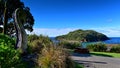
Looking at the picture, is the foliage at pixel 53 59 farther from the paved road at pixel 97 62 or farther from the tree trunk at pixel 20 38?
the tree trunk at pixel 20 38

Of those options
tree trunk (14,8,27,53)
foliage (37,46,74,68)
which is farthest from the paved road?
foliage (37,46,74,68)

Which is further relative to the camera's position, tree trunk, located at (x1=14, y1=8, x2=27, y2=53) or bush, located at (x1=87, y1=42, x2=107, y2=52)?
bush, located at (x1=87, y1=42, x2=107, y2=52)

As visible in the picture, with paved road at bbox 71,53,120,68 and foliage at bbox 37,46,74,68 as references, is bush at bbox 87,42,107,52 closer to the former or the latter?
paved road at bbox 71,53,120,68

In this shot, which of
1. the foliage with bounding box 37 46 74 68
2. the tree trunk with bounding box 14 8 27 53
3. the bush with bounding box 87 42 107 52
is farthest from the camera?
the bush with bounding box 87 42 107 52

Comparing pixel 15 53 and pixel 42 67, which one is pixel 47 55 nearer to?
pixel 42 67

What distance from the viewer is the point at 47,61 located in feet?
29.0

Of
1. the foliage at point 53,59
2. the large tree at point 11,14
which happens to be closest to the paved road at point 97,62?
the foliage at point 53,59

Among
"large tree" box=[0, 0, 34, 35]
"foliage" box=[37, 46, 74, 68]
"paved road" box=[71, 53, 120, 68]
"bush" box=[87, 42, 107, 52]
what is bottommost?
"paved road" box=[71, 53, 120, 68]

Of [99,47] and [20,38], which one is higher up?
[20,38]

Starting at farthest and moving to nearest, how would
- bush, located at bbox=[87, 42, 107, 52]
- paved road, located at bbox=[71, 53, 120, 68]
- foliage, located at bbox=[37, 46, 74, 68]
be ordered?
bush, located at bbox=[87, 42, 107, 52] < paved road, located at bbox=[71, 53, 120, 68] < foliage, located at bbox=[37, 46, 74, 68]

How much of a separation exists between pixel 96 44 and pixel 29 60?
17.0 metres

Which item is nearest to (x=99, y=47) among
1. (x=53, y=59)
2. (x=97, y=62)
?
(x=97, y=62)

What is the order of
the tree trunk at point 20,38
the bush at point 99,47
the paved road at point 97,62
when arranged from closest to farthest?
the paved road at point 97,62
the tree trunk at point 20,38
the bush at point 99,47

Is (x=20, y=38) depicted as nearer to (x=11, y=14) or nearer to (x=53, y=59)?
(x=53, y=59)
